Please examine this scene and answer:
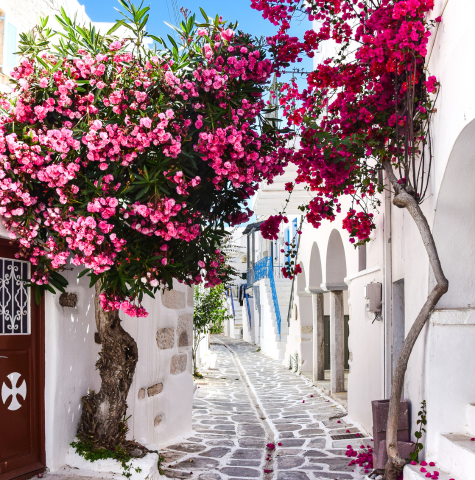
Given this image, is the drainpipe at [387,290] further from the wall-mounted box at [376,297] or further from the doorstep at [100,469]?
the doorstep at [100,469]

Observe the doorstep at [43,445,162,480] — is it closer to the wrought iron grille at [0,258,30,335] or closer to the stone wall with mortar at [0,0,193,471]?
the stone wall with mortar at [0,0,193,471]

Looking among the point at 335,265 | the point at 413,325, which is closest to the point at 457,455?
the point at 413,325

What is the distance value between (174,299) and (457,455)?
3.90 m

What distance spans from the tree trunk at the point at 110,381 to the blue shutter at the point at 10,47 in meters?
2.28

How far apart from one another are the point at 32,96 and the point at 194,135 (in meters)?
1.15

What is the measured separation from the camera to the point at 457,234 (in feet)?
13.8

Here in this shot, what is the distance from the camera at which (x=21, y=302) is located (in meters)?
4.50

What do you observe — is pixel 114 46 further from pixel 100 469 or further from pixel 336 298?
pixel 336 298

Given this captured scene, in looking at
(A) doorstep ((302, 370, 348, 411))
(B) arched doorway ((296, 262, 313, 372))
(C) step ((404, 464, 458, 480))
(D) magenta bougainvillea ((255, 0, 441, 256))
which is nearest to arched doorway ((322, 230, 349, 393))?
(A) doorstep ((302, 370, 348, 411))

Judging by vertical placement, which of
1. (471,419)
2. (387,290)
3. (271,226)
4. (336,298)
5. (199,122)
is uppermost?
(199,122)

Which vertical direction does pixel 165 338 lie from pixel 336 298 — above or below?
below

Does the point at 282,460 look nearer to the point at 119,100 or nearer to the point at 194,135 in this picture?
the point at 194,135

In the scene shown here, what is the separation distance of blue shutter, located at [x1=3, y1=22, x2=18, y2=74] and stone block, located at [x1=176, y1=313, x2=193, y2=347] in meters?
3.44

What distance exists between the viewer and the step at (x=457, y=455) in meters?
3.55
